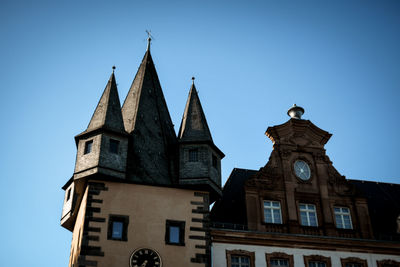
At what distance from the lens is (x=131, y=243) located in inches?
987

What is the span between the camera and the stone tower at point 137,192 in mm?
25031

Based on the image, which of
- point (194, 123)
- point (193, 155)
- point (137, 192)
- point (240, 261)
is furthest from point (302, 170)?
point (137, 192)

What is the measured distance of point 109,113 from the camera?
29.0 meters

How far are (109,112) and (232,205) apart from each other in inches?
298

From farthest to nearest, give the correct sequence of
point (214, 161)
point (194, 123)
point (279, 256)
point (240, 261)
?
point (194, 123)
point (214, 161)
point (279, 256)
point (240, 261)

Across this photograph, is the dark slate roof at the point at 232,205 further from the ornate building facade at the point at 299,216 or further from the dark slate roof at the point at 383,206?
the dark slate roof at the point at 383,206

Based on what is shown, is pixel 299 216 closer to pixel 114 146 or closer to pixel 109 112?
pixel 114 146

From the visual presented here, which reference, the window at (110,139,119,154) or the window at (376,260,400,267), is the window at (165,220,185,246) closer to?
the window at (110,139,119,154)

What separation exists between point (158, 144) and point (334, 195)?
30.3 ft

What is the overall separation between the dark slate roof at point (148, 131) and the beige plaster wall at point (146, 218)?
36.3 inches

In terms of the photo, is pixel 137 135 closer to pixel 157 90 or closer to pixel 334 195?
pixel 157 90

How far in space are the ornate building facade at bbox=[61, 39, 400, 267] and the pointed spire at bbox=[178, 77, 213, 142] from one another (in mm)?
55

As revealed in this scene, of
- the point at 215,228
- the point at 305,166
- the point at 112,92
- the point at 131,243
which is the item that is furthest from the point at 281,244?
the point at 112,92

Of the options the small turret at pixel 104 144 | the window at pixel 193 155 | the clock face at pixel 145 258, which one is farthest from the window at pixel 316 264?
the small turret at pixel 104 144
